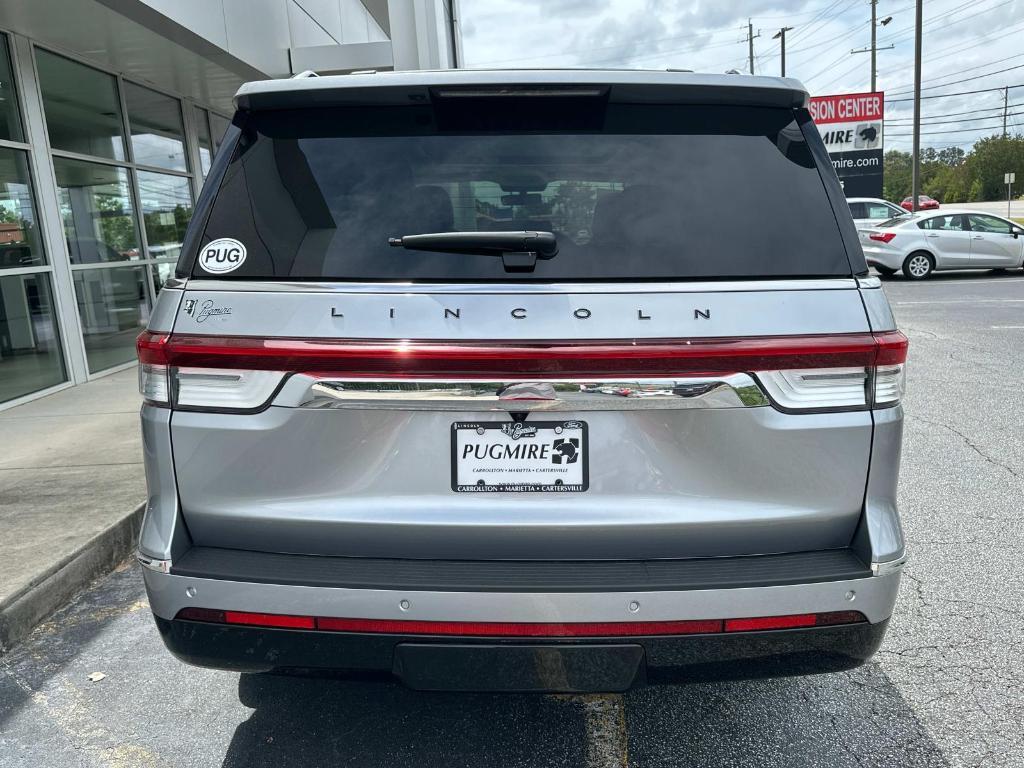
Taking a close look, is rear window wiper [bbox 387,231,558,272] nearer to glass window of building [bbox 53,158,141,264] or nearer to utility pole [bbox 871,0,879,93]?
glass window of building [bbox 53,158,141,264]

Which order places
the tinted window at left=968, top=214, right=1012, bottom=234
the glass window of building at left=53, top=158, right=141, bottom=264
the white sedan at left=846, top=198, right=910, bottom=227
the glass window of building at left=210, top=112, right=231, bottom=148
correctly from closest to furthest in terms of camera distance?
the glass window of building at left=53, top=158, right=141, bottom=264 → the glass window of building at left=210, top=112, right=231, bottom=148 → the tinted window at left=968, top=214, right=1012, bottom=234 → the white sedan at left=846, top=198, right=910, bottom=227

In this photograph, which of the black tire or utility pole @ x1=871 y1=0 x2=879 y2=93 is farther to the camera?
utility pole @ x1=871 y1=0 x2=879 y2=93

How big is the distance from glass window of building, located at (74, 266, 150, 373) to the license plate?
837cm

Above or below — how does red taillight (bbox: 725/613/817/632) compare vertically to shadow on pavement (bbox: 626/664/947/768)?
above

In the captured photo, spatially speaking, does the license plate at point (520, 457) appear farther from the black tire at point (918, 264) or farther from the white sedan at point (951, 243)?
the black tire at point (918, 264)

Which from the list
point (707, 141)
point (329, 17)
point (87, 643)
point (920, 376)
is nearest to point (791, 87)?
point (707, 141)

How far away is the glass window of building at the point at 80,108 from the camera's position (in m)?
8.70

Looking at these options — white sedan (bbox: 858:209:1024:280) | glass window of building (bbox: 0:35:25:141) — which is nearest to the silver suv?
glass window of building (bbox: 0:35:25:141)

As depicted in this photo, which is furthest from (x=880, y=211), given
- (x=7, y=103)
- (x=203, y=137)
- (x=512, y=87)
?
Answer: (x=512, y=87)

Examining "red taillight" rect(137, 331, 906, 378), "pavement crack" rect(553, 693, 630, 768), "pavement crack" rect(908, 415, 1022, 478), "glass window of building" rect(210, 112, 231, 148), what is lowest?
"pavement crack" rect(908, 415, 1022, 478)

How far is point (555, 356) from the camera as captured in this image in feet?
6.34

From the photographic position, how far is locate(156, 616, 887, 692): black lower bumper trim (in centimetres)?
196

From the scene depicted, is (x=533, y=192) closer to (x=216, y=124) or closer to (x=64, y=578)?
(x=64, y=578)

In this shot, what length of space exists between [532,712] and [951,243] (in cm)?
1891
